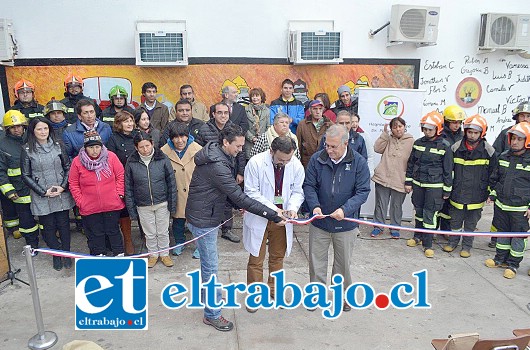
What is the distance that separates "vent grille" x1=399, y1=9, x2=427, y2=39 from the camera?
8062 millimetres

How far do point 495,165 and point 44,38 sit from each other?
723 cm

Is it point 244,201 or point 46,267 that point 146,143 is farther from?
point 46,267

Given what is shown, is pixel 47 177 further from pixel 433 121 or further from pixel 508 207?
pixel 508 207

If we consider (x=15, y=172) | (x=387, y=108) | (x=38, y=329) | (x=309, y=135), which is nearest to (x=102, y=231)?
(x=15, y=172)

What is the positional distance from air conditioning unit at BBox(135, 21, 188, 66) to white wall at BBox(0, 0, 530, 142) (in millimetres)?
Result: 199

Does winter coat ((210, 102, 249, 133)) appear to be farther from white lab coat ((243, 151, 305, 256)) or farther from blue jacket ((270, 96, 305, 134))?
white lab coat ((243, 151, 305, 256))

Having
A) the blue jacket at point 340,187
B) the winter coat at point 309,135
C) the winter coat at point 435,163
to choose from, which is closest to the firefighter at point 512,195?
the winter coat at point 435,163

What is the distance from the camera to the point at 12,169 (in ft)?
18.9

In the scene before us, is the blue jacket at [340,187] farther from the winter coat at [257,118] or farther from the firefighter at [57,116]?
the firefighter at [57,116]

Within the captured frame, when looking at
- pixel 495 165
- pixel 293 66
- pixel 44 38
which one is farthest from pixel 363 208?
pixel 44 38

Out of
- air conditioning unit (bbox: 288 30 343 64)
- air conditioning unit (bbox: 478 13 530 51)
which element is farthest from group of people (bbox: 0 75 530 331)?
air conditioning unit (bbox: 478 13 530 51)

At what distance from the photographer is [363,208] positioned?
7496 mm

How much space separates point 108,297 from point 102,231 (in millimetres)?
1459

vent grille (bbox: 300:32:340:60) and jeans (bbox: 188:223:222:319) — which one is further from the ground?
vent grille (bbox: 300:32:340:60)
